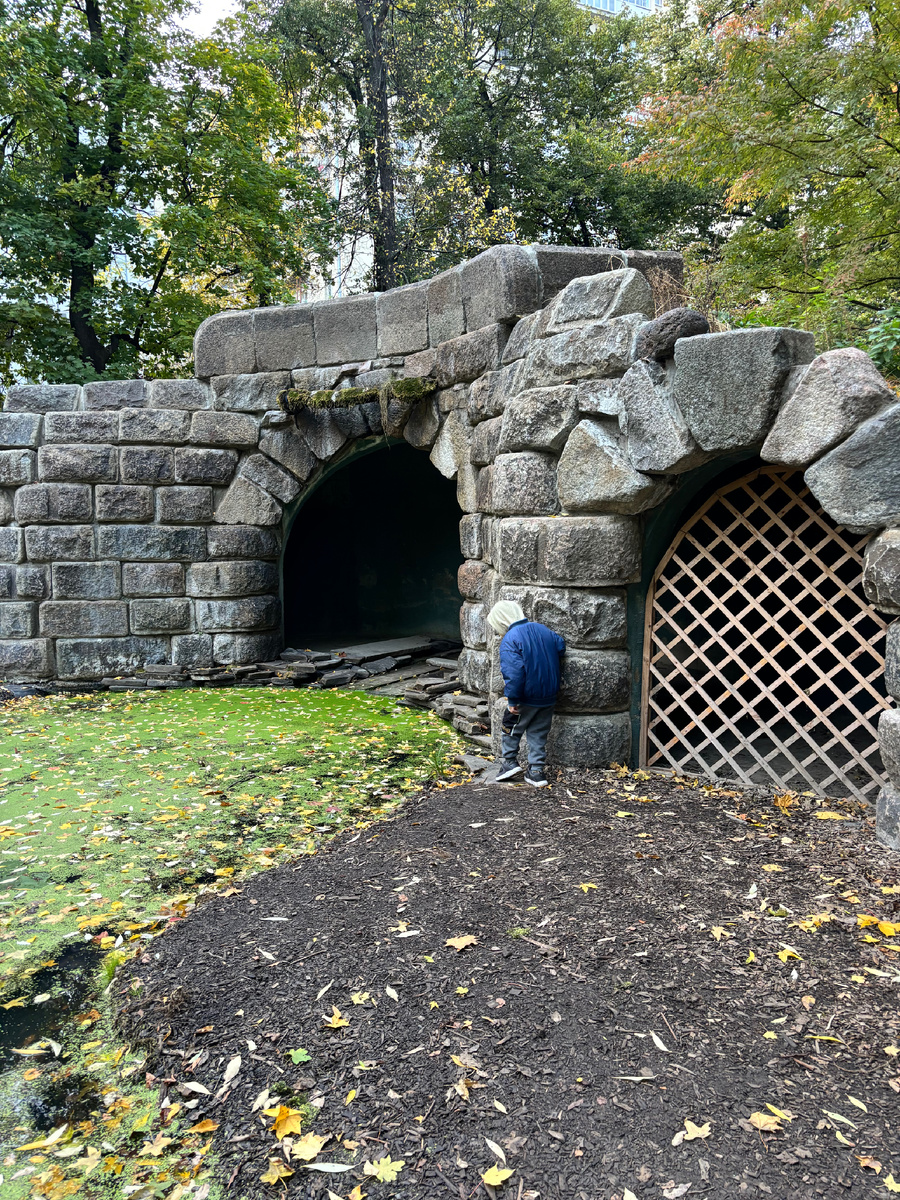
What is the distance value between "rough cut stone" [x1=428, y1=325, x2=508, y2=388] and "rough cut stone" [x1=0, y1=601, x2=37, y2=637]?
4.77 m

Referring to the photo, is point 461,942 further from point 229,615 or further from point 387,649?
point 387,649

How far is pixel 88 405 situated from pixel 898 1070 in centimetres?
851

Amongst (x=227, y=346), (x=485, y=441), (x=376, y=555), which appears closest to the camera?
(x=485, y=441)

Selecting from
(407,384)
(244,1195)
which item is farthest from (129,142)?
(244,1195)

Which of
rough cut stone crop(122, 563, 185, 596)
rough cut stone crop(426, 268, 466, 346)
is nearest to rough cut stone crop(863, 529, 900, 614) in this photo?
rough cut stone crop(426, 268, 466, 346)

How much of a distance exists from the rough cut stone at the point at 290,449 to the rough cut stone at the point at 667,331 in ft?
15.3

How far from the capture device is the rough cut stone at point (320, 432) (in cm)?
834

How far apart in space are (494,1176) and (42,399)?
8.37 m

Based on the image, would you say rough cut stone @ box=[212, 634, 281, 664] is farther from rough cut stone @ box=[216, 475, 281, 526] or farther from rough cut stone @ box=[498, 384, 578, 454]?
rough cut stone @ box=[498, 384, 578, 454]

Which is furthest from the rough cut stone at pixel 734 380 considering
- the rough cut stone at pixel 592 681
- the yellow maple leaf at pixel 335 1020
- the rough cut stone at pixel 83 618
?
the rough cut stone at pixel 83 618

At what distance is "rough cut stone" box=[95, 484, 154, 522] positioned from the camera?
823 cm

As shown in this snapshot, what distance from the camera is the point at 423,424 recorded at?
24.4 feet

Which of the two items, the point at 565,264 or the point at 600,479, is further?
the point at 565,264

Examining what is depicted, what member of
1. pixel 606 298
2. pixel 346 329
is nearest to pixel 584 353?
pixel 606 298
